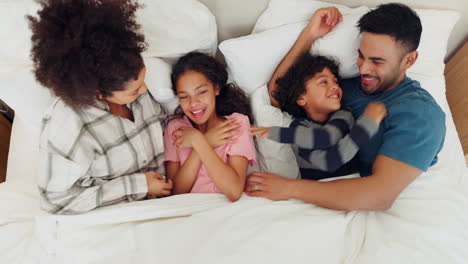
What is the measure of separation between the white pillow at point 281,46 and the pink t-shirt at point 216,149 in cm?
24

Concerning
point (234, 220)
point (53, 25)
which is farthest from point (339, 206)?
point (53, 25)

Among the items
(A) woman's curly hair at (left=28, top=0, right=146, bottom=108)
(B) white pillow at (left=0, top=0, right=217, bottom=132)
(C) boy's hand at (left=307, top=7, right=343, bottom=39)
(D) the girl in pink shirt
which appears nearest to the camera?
(A) woman's curly hair at (left=28, top=0, right=146, bottom=108)

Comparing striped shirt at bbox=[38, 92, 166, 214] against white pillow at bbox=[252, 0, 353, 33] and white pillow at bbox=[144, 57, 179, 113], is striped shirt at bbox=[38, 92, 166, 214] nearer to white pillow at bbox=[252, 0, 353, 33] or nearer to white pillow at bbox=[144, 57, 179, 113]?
white pillow at bbox=[144, 57, 179, 113]

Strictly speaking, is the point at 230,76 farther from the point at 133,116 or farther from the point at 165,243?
the point at 165,243

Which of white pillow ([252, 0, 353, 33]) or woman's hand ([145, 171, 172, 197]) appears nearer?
woman's hand ([145, 171, 172, 197])

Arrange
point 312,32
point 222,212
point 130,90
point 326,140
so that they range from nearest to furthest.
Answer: point 130,90, point 222,212, point 326,140, point 312,32

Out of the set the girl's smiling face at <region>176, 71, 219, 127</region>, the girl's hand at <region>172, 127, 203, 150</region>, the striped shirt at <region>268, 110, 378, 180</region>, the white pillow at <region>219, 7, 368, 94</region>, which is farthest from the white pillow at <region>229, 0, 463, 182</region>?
the girl's hand at <region>172, 127, 203, 150</region>

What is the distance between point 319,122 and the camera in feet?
4.07

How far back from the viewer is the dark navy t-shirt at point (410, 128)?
37.5 inches

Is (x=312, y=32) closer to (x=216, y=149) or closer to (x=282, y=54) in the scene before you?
(x=282, y=54)

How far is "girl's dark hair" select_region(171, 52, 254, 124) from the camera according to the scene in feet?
3.74

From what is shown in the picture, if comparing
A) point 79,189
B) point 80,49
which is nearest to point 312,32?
point 80,49

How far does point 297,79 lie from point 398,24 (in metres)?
0.41

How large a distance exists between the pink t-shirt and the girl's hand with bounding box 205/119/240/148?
0.07 feet
